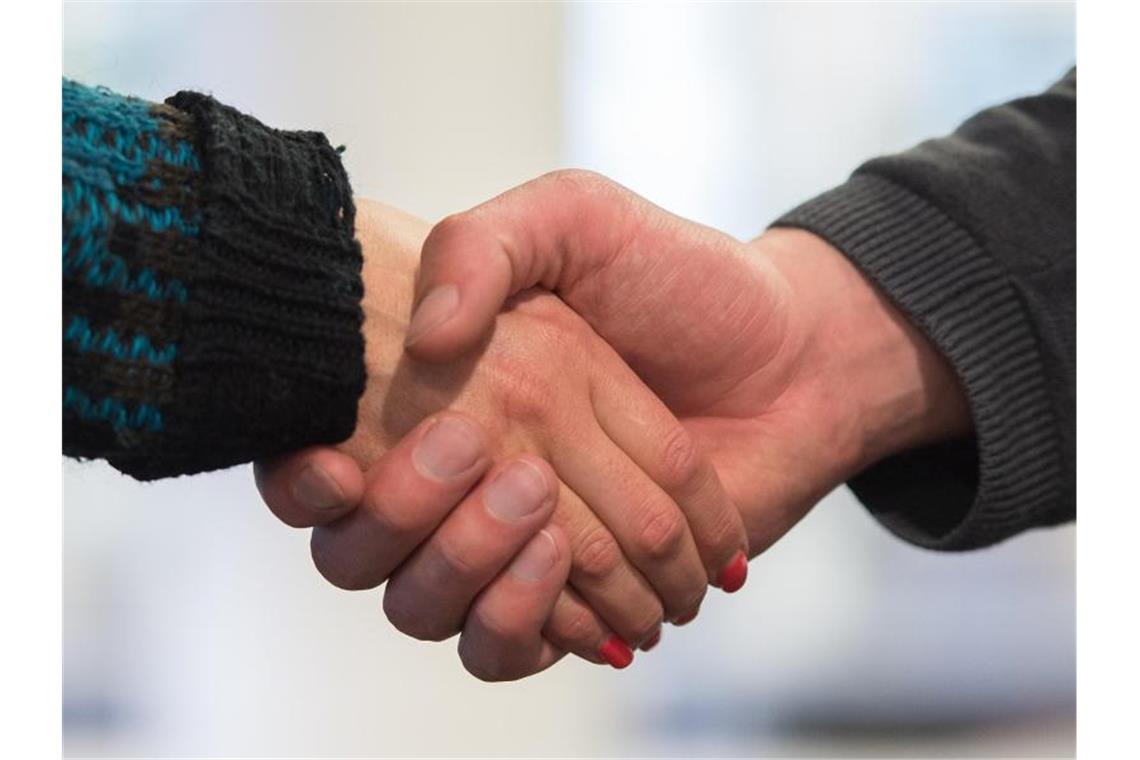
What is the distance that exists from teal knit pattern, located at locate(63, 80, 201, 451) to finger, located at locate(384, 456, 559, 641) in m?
0.28

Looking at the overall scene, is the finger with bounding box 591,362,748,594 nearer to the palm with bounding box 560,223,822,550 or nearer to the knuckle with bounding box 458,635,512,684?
the palm with bounding box 560,223,822,550

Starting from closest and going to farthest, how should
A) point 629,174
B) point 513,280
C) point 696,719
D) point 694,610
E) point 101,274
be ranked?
point 101,274
point 513,280
point 694,610
point 629,174
point 696,719

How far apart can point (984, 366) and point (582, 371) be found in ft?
1.54

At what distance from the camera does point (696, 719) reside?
269 cm

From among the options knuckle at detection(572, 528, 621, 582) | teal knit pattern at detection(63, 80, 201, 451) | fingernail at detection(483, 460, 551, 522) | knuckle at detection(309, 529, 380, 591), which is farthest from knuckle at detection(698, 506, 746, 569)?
teal knit pattern at detection(63, 80, 201, 451)

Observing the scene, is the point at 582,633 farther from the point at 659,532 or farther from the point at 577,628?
the point at 659,532

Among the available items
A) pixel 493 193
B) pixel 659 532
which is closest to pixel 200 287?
pixel 659 532

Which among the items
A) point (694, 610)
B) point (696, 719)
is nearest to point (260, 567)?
point (696, 719)

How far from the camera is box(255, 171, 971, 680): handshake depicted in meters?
0.95

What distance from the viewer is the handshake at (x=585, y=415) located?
0.95 meters

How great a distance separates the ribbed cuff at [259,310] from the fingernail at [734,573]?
1.48ft

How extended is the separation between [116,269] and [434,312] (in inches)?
9.6

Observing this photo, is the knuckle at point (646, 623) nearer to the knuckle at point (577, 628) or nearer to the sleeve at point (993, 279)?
the knuckle at point (577, 628)

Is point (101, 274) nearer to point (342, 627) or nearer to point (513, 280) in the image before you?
point (513, 280)
